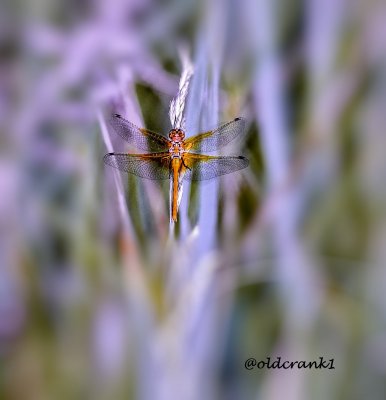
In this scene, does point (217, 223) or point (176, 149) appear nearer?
point (176, 149)

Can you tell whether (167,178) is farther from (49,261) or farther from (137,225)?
(49,261)

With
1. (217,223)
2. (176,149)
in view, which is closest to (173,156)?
(176,149)

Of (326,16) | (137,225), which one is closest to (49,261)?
(137,225)

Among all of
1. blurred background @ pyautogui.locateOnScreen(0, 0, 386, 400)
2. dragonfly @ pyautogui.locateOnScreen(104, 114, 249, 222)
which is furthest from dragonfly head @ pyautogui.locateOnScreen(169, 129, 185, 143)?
blurred background @ pyautogui.locateOnScreen(0, 0, 386, 400)

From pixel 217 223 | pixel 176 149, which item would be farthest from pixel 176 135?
pixel 217 223

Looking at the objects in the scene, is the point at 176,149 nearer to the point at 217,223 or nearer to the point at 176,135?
the point at 176,135

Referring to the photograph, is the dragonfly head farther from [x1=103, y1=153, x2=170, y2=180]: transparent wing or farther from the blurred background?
the blurred background

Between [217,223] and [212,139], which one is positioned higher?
[212,139]

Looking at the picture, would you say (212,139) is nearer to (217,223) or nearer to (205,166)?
(205,166)
